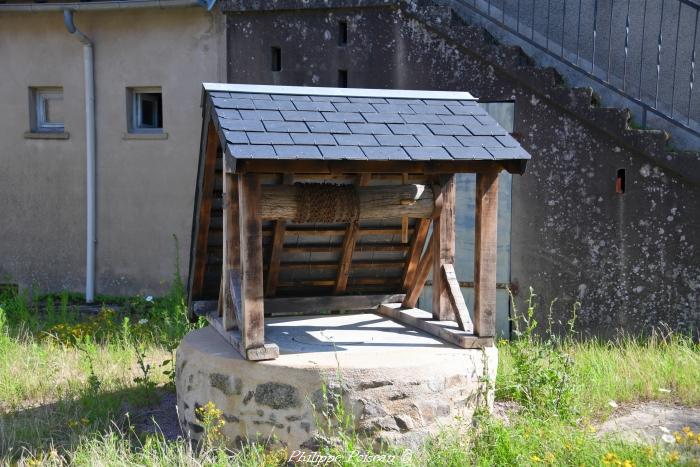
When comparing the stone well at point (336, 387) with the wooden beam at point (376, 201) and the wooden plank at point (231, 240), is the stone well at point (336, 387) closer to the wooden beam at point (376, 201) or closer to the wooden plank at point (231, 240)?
the wooden plank at point (231, 240)

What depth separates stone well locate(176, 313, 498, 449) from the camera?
4.80 metres

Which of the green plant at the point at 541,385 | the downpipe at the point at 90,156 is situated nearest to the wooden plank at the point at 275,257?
the green plant at the point at 541,385

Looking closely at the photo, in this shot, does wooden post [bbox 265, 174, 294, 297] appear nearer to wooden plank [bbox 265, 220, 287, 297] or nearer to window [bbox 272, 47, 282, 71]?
wooden plank [bbox 265, 220, 287, 297]

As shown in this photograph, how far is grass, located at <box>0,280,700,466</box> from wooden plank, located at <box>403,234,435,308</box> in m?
0.88

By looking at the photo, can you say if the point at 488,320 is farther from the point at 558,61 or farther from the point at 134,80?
the point at 134,80

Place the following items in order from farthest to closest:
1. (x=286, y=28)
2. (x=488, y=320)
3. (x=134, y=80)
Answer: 1. (x=134, y=80)
2. (x=286, y=28)
3. (x=488, y=320)

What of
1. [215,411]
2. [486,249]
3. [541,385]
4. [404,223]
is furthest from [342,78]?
[215,411]

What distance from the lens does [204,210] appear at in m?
5.80

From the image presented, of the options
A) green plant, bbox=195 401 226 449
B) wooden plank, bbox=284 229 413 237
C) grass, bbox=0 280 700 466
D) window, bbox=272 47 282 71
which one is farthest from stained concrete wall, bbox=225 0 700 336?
green plant, bbox=195 401 226 449

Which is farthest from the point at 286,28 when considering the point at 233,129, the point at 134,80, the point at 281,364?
the point at 281,364

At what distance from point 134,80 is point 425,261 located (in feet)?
18.6

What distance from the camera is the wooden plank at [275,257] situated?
594 centimetres

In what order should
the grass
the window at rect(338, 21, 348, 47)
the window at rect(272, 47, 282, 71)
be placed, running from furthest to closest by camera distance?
the window at rect(272, 47, 282, 71) < the window at rect(338, 21, 348, 47) < the grass

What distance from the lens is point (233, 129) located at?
188 inches
